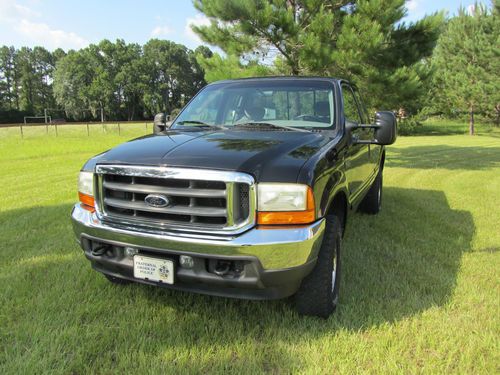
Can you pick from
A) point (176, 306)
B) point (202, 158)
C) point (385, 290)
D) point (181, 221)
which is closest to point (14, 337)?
point (176, 306)

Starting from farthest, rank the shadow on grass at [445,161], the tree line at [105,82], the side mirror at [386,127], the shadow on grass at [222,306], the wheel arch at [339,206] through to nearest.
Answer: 1. the tree line at [105,82]
2. the shadow on grass at [445,161]
3. the side mirror at [386,127]
4. the wheel arch at [339,206]
5. the shadow on grass at [222,306]

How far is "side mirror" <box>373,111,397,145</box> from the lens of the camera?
3254 millimetres

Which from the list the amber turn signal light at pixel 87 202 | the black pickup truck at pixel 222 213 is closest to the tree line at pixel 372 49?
the black pickup truck at pixel 222 213

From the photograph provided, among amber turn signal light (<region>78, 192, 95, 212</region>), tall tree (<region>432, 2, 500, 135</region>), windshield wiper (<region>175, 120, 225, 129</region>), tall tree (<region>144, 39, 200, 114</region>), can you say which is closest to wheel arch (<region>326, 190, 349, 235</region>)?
windshield wiper (<region>175, 120, 225, 129</region>)

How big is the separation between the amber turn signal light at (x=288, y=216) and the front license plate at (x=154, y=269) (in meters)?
0.62

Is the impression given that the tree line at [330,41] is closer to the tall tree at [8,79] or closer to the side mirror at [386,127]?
the side mirror at [386,127]

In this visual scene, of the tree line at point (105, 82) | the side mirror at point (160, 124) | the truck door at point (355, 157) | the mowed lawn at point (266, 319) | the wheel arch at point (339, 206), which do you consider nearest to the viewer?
the mowed lawn at point (266, 319)

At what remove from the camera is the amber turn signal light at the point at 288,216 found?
2246mm

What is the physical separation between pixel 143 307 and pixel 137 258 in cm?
64

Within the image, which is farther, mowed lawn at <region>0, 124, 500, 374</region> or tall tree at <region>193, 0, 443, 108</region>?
tall tree at <region>193, 0, 443, 108</region>

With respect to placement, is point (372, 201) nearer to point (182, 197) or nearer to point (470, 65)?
point (182, 197)

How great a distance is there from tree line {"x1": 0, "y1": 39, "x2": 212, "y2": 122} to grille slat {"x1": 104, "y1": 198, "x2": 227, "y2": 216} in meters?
67.9

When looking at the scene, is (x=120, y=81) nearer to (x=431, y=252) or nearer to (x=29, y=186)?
(x=29, y=186)

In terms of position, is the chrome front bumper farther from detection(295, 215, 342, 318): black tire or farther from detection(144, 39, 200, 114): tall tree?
detection(144, 39, 200, 114): tall tree
